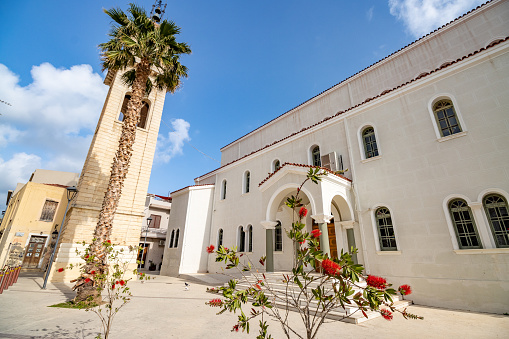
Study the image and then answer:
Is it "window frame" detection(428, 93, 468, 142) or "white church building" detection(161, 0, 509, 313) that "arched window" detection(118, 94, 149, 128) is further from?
"window frame" detection(428, 93, 468, 142)

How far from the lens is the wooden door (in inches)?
869

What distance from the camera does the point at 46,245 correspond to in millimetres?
22969

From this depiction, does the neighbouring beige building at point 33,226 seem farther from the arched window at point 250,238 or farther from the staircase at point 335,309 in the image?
the staircase at point 335,309

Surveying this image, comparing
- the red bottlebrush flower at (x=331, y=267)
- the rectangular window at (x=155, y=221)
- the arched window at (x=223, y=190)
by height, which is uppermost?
the arched window at (x=223, y=190)

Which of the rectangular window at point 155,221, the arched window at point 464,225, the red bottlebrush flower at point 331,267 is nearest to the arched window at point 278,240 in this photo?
the arched window at point 464,225

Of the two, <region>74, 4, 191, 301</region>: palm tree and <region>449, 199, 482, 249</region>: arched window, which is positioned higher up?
<region>74, 4, 191, 301</region>: palm tree

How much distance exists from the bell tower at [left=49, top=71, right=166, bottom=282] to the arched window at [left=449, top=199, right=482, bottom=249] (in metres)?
16.3

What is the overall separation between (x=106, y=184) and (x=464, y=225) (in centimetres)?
1872

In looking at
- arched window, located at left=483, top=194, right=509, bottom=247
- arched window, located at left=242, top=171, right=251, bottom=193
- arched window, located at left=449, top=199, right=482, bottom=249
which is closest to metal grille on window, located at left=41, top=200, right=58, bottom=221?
arched window, located at left=242, top=171, right=251, bottom=193

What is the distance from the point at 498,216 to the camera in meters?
7.73

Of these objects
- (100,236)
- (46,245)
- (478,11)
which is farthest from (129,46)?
(46,245)

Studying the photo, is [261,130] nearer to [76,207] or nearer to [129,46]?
[129,46]

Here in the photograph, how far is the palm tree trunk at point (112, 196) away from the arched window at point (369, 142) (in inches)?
426

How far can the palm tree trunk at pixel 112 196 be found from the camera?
776cm
